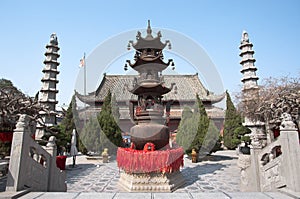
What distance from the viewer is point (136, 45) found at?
10.7 m

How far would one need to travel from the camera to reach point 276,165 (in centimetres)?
541

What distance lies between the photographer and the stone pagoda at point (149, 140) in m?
7.62

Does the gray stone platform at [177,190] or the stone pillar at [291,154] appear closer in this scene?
the gray stone platform at [177,190]

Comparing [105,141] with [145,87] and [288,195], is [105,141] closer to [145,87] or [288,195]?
[145,87]

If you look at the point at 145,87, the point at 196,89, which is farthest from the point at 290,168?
the point at 196,89

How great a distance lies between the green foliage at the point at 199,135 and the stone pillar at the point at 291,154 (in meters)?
11.4

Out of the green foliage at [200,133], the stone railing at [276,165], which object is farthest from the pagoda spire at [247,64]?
the stone railing at [276,165]

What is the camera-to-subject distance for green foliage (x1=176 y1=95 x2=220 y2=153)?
1611 centimetres

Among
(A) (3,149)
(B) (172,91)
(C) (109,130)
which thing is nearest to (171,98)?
(B) (172,91)

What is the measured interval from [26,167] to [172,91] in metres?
26.7

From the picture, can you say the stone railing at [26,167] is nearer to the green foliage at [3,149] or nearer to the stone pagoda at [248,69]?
the green foliage at [3,149]

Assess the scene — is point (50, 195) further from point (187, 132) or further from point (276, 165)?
point (187, 132)

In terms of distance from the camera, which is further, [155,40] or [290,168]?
[155,40]

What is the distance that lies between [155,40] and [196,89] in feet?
70.4
